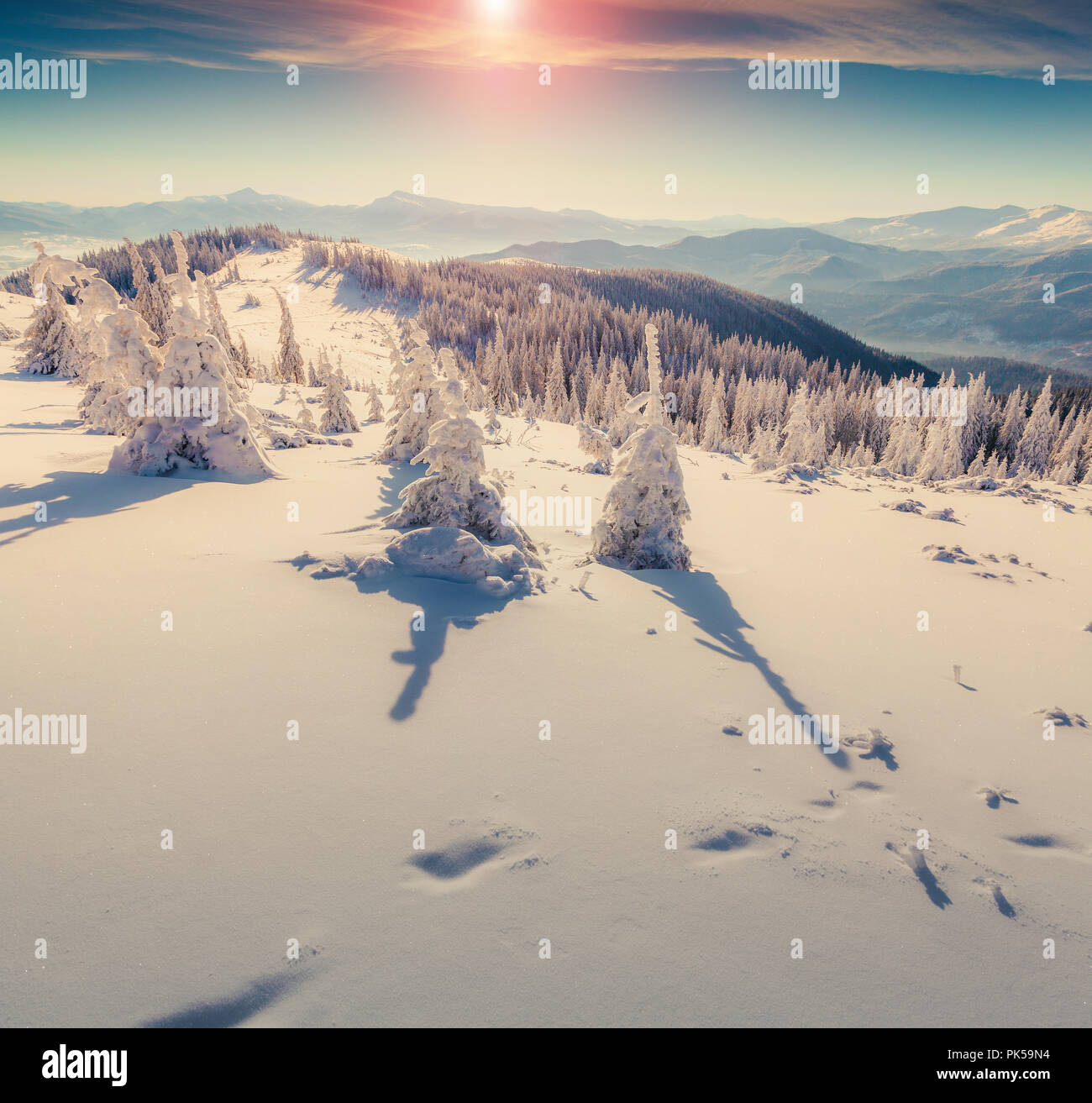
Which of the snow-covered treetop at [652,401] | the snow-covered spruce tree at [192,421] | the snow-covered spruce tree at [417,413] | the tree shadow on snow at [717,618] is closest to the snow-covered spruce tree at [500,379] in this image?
the snow-covered spruce tree at [417,413]

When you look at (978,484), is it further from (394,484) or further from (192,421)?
(192,421)

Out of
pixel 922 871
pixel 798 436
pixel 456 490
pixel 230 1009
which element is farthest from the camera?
pixel 798 436

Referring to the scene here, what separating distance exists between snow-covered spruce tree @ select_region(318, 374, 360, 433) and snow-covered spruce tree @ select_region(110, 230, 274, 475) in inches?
397

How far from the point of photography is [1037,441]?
63125mm

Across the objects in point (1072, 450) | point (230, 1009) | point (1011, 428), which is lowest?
point (230, 1009)

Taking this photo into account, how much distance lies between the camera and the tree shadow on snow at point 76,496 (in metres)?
8.90

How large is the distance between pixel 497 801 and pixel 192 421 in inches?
481

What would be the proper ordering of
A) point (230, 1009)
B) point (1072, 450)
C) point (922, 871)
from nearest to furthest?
1. point (230, 1009)
2. point (922, 871)
3. point (1072, 450)

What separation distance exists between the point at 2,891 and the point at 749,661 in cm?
786

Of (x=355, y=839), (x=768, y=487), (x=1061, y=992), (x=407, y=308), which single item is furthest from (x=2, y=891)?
(x=407, y=308)

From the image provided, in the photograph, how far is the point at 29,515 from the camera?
9172mm

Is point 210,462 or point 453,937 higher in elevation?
point 210,462

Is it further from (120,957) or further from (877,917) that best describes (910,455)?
(120,957)

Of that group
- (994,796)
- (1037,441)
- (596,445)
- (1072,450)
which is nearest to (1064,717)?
(994,796)
